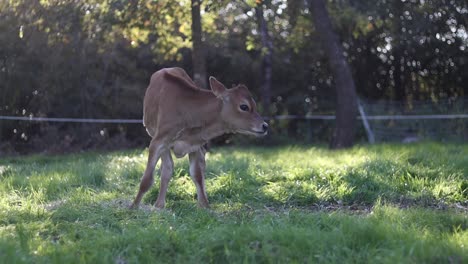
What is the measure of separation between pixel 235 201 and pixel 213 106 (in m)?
1.18

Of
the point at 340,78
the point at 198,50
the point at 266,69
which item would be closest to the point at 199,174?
the point at 198,50

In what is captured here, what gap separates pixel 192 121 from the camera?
6672 millimetres

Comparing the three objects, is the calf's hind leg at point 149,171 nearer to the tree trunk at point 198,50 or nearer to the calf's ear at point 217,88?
the calf's ear at point 217,88

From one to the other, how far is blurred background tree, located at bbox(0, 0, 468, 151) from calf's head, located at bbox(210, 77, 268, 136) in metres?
5.81

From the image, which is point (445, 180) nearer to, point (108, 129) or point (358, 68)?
point (108, 129)

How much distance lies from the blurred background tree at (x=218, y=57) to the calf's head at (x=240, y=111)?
5.81 m

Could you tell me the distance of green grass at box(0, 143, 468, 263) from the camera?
15.3ft

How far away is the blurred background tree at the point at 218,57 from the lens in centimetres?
1332

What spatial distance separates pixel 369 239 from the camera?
495 cm

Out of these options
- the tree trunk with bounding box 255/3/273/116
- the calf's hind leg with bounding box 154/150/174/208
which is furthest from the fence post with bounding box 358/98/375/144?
the calf's hind leg with bounding box 154/150/174/208

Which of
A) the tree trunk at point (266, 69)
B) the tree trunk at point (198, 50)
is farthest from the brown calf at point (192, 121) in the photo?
the tree trunk at point (266, 69)

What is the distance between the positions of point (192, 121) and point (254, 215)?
52.0 inches

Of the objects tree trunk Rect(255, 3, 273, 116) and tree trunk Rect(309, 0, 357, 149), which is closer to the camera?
tree trunk Rect(309, 0, 357, 149)

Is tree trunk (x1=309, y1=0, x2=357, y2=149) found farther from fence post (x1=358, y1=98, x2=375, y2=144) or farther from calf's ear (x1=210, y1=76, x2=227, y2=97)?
calf's ear (x1=210, y1=76, x2=227, y2=97)
